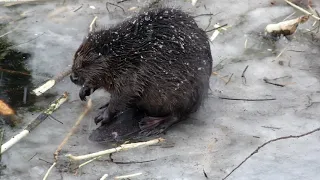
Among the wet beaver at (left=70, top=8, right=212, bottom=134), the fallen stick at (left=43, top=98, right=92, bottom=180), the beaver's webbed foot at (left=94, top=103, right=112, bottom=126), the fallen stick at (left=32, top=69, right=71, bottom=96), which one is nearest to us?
the fallen stick at (left=43, top=98, right=92, bottom=180)

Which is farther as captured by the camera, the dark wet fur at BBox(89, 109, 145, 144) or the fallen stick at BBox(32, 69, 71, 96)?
the fallen stick at BBox(32, 69, 71, 96)

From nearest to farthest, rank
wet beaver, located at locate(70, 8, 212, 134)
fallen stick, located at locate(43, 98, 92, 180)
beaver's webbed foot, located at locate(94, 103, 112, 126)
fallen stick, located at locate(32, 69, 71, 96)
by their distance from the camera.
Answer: fallen stick, located at locate(43, 98, 92, 180) < wet beaver, located at locate(70, 8, 212, 134) < beaver's webbed foot, located at locate(94, 103, 112, 126) < fallen stick, located at locate(32, 69, 71, 96)

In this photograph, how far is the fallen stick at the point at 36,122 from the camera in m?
2.94

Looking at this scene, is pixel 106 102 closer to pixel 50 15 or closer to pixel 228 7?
pixel 50 15

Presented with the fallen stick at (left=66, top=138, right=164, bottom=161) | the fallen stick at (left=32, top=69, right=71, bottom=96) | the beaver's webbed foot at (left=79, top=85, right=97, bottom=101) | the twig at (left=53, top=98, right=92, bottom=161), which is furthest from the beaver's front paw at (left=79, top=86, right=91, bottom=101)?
the fallen stick at (left=66, top=138, right=164, bottom=161)

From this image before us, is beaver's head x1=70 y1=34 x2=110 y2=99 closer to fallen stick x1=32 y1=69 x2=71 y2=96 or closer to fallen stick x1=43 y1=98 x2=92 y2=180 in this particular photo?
fallen stick x1=43 y1=98 x2=92 y2=180

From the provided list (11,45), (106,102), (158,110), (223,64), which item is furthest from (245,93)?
(11,45)

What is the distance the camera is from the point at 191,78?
312 cm

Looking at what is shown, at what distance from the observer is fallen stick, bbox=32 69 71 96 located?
11.3 ft

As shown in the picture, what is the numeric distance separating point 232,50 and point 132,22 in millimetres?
1065

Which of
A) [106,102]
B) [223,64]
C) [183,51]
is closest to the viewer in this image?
[183,51]

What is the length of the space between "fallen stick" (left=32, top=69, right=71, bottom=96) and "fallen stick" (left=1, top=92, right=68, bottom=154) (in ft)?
0.41

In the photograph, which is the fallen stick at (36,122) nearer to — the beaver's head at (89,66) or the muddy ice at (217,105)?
the muddy ice at (217,105)

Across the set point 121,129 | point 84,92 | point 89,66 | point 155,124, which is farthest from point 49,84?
point 155,124
